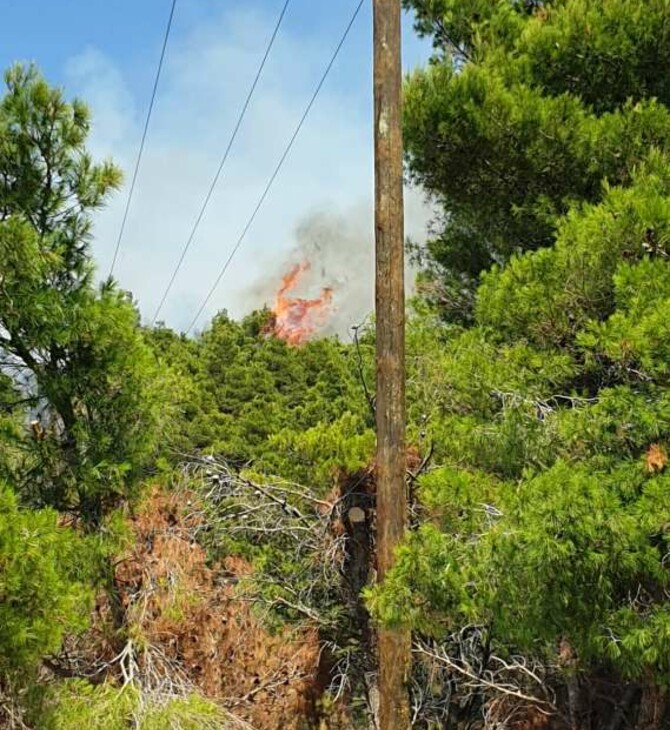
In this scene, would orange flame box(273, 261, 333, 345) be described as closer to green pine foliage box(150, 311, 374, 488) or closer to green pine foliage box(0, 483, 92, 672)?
green pine foliage box(150, 311, 374, 488)

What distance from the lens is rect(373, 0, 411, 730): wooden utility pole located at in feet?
18.6

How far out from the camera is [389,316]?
18.8ft

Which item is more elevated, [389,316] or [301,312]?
[301,312]

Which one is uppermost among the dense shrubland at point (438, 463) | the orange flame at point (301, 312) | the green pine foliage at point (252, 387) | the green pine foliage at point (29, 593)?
the orange flame at point (301, 312)

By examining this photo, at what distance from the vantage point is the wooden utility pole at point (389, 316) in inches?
223

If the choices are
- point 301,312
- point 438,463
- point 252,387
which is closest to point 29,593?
point 438,463

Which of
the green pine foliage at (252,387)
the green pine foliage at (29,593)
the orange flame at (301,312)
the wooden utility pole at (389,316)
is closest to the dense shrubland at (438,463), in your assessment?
the green pine foliage at (29,593)

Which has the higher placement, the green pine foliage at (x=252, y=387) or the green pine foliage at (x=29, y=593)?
the green pine foliage at (x=252, y=387)

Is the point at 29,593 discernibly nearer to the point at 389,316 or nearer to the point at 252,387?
the point at 389,316

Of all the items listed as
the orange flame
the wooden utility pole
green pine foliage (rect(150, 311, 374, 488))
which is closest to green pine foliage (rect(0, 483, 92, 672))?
the wooden utility pole

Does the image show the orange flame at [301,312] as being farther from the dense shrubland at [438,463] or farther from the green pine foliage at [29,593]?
the green pine foliage at [29,593]

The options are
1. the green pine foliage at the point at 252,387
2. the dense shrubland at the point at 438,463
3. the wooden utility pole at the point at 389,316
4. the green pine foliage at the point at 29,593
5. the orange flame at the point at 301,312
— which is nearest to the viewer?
the dense shrubland at the point at 438,463

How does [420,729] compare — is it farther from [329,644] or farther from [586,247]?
[586,247]

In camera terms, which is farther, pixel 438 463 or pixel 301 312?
pixel 301 312
